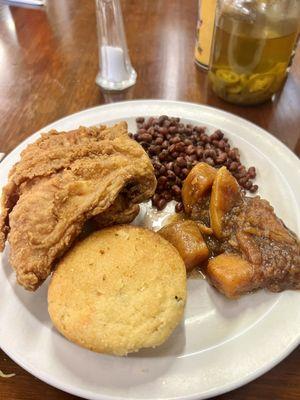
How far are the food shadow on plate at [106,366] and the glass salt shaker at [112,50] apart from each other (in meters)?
1.96

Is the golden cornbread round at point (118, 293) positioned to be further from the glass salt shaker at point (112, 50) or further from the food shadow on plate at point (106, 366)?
the glass salt shaker at point (112, 50)

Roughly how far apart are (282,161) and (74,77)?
176 centimetres

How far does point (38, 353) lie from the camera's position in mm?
1380

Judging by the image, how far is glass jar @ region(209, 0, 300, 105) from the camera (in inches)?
85.4

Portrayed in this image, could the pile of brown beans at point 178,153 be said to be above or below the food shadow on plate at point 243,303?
above

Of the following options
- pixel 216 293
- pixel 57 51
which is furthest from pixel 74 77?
pixel 216 293

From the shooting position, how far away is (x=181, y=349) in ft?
4.67

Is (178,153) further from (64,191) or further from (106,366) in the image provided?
(106,366)

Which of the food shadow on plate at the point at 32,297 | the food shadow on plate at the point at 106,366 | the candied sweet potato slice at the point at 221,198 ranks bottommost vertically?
the food shadow on plate at the point at 32,297

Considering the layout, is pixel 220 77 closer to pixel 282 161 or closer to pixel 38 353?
pixel 282 161

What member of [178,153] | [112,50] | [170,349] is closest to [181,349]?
[170,349]

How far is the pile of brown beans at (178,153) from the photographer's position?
2.03m

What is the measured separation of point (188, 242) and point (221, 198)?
0.87 feet

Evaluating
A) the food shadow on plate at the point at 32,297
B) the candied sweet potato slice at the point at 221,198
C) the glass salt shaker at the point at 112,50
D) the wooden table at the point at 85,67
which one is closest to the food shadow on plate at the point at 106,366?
the food shadow on plate at the point at 32,297
